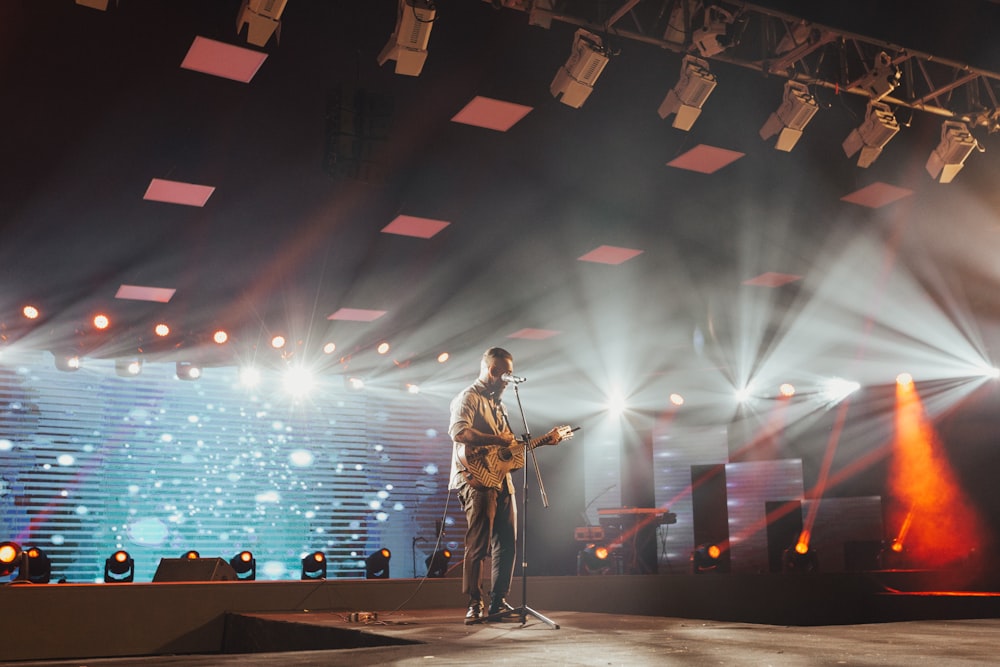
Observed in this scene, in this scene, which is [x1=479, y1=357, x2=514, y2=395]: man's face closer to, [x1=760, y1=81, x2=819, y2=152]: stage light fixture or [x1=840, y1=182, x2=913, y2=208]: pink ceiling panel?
[x1=760, y1=81, x2=819, y2=152]: stage light fixture

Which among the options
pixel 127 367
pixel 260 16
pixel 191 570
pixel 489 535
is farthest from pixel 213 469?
pixel 260 16

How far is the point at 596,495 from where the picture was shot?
13.0 m

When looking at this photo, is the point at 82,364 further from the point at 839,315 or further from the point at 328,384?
the point at 839,315

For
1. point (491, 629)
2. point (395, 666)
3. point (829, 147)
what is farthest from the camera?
point (829, 147)

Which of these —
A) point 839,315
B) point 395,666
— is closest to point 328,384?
point 839,315

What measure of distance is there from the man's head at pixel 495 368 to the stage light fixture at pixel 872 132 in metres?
2.88

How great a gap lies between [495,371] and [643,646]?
1.54 metres

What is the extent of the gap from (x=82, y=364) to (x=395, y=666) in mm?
9274

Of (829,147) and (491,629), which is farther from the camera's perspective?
(829,147)

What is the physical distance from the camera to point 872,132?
17.4 feet

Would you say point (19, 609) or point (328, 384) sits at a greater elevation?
point (328, 384)

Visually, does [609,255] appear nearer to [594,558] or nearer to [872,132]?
[872,132]

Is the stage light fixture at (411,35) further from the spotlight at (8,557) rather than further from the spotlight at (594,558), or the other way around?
the spotlight at (594,558)

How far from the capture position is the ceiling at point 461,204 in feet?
16.2
